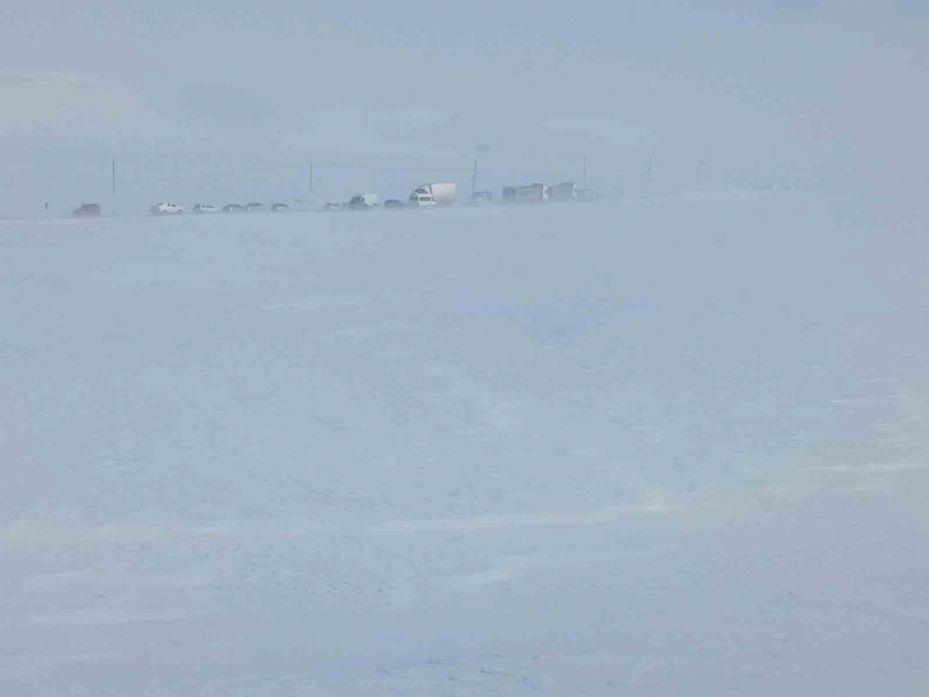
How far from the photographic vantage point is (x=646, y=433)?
5.25 meters

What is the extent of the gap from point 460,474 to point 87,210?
813 centimetres

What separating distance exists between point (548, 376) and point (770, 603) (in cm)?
291

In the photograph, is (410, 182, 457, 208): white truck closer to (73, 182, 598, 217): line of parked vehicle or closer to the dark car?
(73, 182, 598, 217): line of parked vehicle

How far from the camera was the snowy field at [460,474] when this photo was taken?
307cm

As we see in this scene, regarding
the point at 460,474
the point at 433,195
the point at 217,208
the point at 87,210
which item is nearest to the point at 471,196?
the point at 433,195

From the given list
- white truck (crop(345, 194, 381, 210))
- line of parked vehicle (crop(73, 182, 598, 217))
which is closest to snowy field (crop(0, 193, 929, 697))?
line of parked vehicle (crop(73, 182, 598, 217))

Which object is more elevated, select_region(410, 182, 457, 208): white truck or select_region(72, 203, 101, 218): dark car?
select_region(410, 182, 457, 208): white truck

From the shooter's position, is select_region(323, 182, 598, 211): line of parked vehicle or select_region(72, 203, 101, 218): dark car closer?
select_region(72, 203, 101, 218): dark car

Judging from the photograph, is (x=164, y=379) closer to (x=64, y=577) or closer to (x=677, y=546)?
(x=64, y=577)

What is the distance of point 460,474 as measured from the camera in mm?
4738

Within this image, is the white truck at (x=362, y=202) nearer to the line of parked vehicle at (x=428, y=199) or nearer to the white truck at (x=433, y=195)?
the line of parked vehicle at (x=428, y=199)

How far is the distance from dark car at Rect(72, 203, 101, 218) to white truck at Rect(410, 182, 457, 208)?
3.21 metres

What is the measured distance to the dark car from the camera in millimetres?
11531

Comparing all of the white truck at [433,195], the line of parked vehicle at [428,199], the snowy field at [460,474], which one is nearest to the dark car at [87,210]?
the line of parked vehicle at [428,199]
